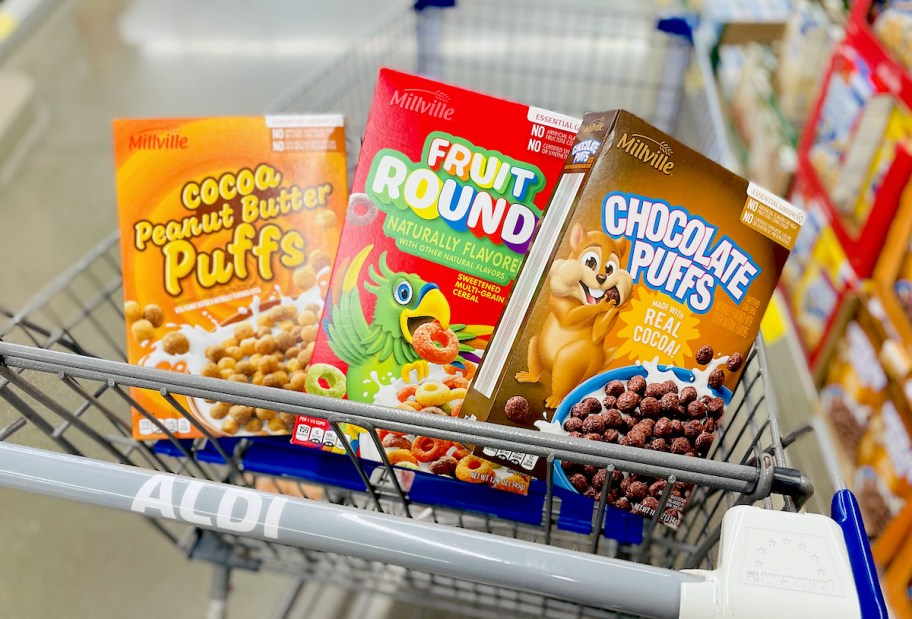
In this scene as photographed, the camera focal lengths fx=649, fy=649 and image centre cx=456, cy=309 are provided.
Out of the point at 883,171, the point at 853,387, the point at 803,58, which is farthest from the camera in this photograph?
the point at 803,58

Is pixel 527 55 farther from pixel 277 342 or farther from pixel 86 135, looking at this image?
pixel 277 342

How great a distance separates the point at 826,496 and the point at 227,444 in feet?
5.60

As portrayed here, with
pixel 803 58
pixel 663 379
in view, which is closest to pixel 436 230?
pixel 663 379

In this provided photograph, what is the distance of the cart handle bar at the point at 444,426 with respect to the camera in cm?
57

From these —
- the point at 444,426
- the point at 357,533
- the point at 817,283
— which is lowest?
the point at 357,533

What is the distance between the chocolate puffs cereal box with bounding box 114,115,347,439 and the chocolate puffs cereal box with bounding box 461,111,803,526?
0.32 metres

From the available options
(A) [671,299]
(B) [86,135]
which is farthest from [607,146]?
(B) [86,135]

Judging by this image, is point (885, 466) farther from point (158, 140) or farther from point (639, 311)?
point (158, 140)

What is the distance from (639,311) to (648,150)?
182mm

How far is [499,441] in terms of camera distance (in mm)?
592

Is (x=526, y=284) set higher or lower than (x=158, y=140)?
lower

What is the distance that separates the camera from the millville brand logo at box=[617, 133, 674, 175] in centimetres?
72

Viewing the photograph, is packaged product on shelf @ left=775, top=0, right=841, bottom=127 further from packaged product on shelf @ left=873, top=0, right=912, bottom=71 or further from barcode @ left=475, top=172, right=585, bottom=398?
barcode @ left=475, top=172, right=585, bottom=398

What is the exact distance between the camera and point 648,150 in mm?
724
